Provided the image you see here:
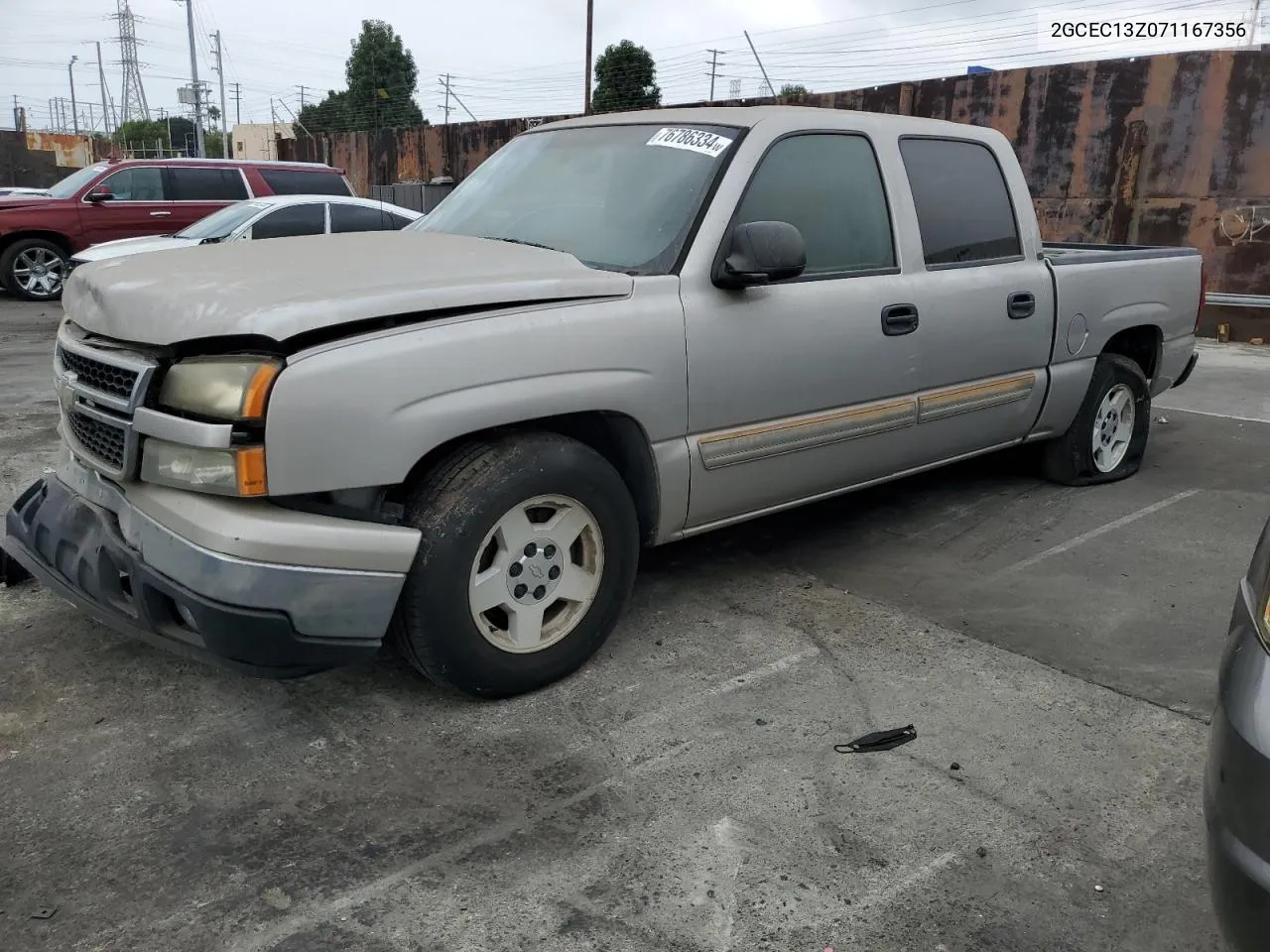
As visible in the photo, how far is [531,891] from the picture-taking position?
2.33 m

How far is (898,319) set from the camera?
13.3 ft

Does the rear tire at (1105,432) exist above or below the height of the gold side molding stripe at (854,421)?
below

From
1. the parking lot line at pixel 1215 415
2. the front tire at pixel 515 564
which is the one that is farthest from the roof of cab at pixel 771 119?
the parking lot line at pixel 1215 415

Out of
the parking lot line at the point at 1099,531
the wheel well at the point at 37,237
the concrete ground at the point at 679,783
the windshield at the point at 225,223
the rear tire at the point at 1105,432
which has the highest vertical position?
the windshield at the point at 225,223

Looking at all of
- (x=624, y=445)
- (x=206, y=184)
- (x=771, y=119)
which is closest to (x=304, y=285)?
(x=624, y=445)

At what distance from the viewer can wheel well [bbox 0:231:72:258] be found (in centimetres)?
1322

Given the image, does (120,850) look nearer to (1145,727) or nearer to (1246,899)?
(1246,899)

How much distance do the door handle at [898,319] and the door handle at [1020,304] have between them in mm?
705

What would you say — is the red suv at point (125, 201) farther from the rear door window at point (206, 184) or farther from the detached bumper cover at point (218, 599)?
the detached bumper cover at point (218, 599)

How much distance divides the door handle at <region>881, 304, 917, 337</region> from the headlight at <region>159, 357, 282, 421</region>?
2.33m

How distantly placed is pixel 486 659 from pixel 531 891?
2.71 feet

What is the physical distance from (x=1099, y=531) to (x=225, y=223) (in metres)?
8.87

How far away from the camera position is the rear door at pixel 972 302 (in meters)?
4.25

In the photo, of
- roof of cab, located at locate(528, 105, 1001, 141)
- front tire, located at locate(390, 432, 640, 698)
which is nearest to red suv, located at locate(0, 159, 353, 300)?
roof of cab, located at locate(528, 105, 1001, 141)
